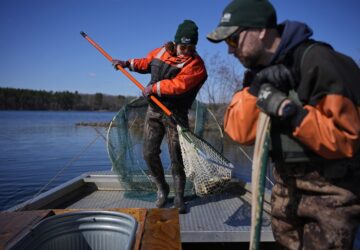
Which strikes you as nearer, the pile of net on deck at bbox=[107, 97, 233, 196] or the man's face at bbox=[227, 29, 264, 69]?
the man's face at bbox=[227, 29, 264, 69]

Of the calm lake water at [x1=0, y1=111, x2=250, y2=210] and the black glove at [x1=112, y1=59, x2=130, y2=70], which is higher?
the black glove at [x1=112, y1=59, x2=130, y2=70]

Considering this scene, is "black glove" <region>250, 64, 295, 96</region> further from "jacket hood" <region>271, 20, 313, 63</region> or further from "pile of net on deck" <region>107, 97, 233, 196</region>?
"pile of net on deck" <region>107, 97, 233, 196</region>

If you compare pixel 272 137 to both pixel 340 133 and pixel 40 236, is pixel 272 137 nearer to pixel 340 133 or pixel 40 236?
pixel 340 133

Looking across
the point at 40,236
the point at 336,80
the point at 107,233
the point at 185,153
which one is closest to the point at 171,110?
the point at 185,153

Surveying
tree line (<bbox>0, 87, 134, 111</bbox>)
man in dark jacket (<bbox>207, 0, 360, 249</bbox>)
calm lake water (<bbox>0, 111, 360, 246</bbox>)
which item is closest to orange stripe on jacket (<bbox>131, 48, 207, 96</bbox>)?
man in dark jacket (<bbox>207, 0, 360, 249</bbox>)

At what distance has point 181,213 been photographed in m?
4.48

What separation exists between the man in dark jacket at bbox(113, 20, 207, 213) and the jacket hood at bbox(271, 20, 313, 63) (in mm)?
2403

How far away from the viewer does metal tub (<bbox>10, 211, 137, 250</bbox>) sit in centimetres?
250

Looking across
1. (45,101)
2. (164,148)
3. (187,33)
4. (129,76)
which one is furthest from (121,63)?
(45,101)

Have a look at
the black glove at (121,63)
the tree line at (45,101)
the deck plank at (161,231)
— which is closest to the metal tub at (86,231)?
the deck plank at (161,231)

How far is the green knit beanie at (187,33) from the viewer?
4.23 m

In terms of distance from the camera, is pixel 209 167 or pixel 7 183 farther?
pixel 7 183

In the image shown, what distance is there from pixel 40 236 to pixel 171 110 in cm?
257

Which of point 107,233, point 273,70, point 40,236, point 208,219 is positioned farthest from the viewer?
point 208,219
